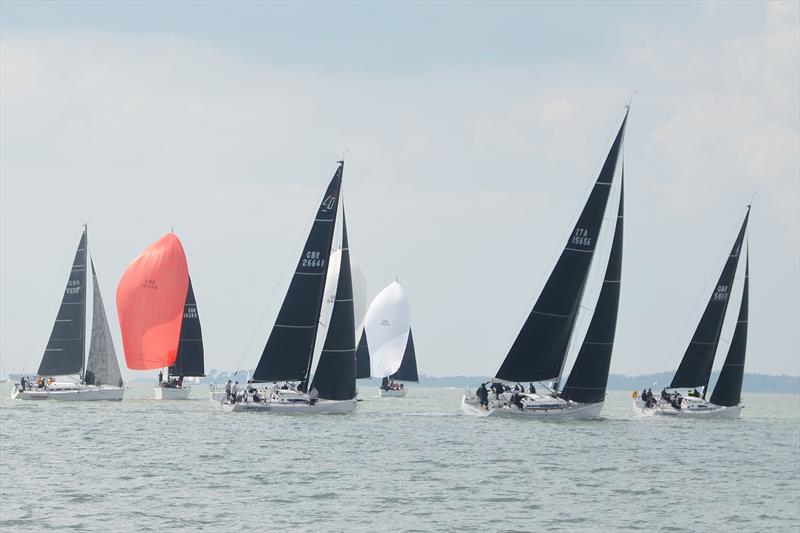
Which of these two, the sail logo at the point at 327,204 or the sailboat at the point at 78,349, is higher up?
the sail logo at the point at 327,204

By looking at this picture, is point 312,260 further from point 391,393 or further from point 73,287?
point 391,393

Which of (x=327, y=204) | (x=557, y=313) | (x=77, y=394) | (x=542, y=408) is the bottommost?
(x=542, y=408)

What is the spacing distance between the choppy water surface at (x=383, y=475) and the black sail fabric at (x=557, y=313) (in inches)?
104

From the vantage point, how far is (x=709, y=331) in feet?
219

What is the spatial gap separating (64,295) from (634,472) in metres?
41.6

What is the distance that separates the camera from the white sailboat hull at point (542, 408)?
57.1 m

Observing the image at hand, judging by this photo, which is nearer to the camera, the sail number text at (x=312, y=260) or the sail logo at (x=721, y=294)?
the sail number text at (x=312, y=260)

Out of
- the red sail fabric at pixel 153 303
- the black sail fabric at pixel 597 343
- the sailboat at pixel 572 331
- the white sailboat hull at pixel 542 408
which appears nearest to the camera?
the white sailboat hull at pixel 542 408

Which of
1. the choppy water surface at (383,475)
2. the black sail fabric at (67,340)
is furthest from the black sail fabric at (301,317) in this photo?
the black sail fabric at (67,340)

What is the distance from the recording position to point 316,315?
60531 mm

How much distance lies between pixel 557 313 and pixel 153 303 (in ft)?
87.5

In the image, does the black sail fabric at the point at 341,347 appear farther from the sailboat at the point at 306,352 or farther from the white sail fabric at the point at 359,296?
the white sail fabric at the point at 359,296

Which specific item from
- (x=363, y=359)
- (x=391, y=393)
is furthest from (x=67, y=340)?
(x=391, y=393)

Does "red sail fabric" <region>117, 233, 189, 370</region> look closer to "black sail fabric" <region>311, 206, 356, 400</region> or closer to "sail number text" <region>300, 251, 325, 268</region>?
"sail number text" <region>300, 251, 325, 268</region>
